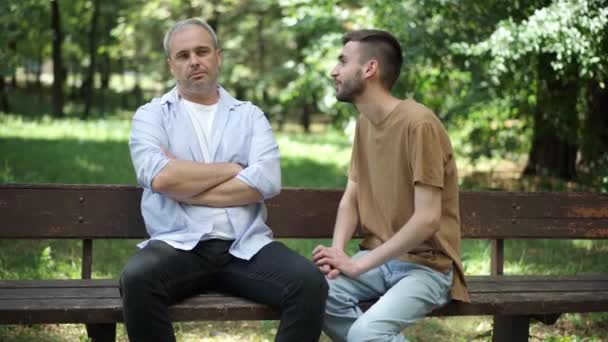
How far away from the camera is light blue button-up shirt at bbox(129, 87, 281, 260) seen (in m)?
3.54

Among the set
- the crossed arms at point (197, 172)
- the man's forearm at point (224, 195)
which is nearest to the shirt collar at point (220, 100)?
the crossed arms at point (197, 172)

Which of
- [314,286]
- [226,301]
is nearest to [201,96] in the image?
[226,301]

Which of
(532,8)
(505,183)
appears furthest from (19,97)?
(532,8)

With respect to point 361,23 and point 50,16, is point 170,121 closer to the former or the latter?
point 361,23

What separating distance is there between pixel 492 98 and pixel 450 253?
5735 mm

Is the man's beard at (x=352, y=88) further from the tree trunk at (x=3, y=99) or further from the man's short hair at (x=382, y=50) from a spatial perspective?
the tree trunk at (x=3, y=99)

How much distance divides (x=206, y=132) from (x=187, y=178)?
0.40 metres

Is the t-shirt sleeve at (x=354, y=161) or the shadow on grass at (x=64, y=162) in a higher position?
the t-shirt sleeve at (x=354, y=161)

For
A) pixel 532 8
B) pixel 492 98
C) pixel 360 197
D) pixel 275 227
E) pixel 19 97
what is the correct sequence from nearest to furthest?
pixel 360 197 < pixel 275 227 < pixel 532 8 < pixel 492 98 < pixel 19 97

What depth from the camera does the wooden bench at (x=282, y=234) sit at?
3.34 meters

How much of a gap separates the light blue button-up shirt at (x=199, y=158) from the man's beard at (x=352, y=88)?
0.43 m

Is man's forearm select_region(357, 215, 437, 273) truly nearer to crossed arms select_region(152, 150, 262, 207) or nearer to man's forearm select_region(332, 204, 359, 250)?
man's forearm select_region(332, 204, 359, 250)

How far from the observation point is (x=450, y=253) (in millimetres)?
3512

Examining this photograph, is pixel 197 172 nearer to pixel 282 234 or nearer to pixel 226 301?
pixel 226 301
